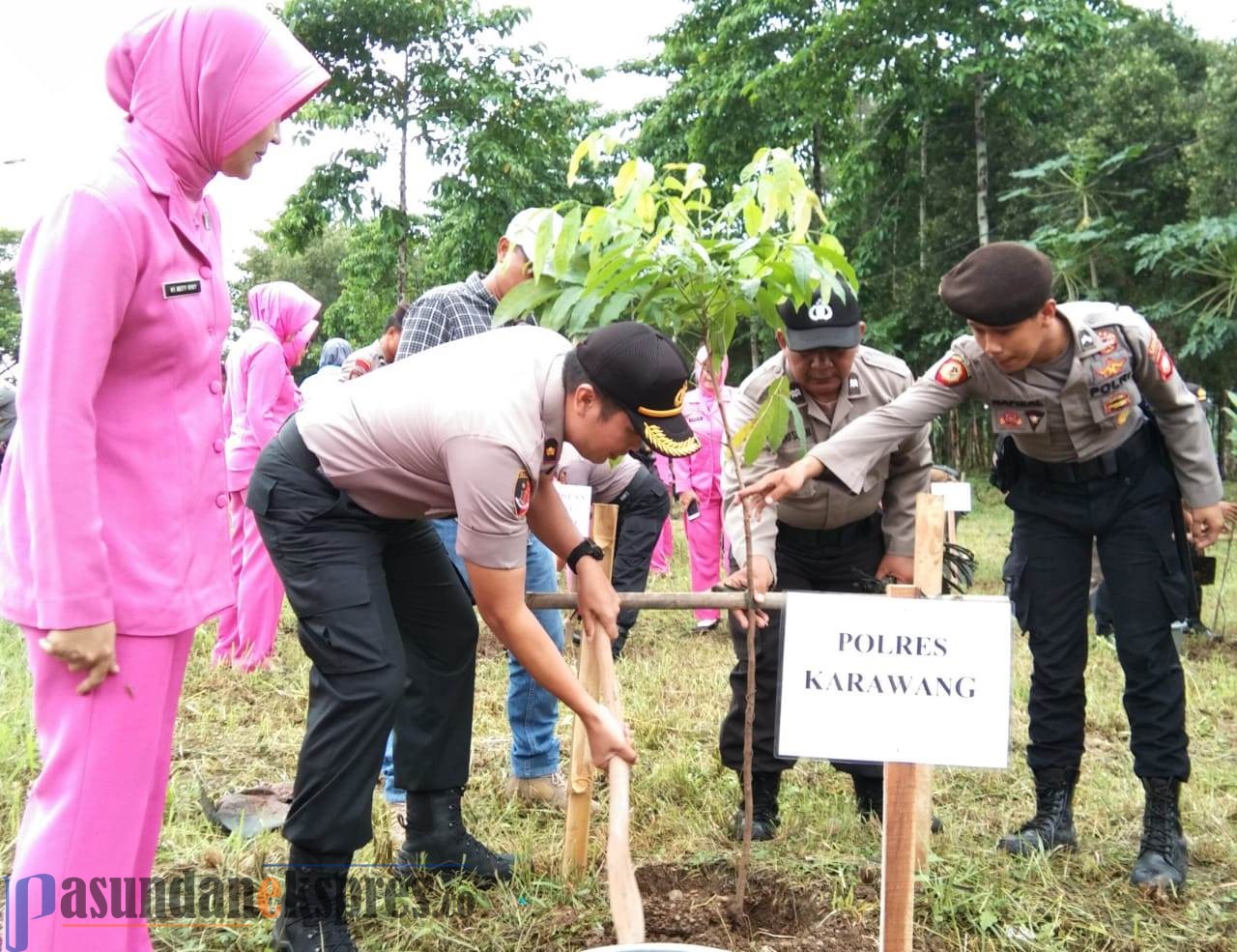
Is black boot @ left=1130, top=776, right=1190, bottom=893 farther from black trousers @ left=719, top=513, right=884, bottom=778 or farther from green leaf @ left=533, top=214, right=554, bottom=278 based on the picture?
green leaf @ left=533, top=214, right=554, bottom=278

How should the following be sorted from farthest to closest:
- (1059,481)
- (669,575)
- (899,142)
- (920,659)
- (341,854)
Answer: (899,142)
(669,575)
(1059,481)
(341,854)
(920,659)

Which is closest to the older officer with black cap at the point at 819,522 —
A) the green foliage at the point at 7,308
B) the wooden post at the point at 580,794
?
the wooden post at the point at 580,794

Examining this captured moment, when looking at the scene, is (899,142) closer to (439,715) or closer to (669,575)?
(669,575)

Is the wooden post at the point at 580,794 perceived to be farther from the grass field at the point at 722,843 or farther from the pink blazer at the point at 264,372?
the pink blazer at the point at 264,372

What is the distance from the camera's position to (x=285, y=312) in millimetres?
5316

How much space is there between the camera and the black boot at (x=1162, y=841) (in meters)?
2.97

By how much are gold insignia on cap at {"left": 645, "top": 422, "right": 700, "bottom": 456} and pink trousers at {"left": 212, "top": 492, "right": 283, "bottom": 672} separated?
3.56 meters

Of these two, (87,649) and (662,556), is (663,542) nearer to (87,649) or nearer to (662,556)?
(662,556)

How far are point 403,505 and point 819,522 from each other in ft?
4.78

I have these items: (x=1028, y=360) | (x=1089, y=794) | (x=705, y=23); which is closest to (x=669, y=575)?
(x=1089, y=794)

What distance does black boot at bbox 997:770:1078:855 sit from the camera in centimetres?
323

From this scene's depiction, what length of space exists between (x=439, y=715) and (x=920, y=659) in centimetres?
131

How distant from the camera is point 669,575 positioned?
8.80 m

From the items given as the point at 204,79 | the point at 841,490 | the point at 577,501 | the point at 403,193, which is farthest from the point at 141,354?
the point at 403,193
